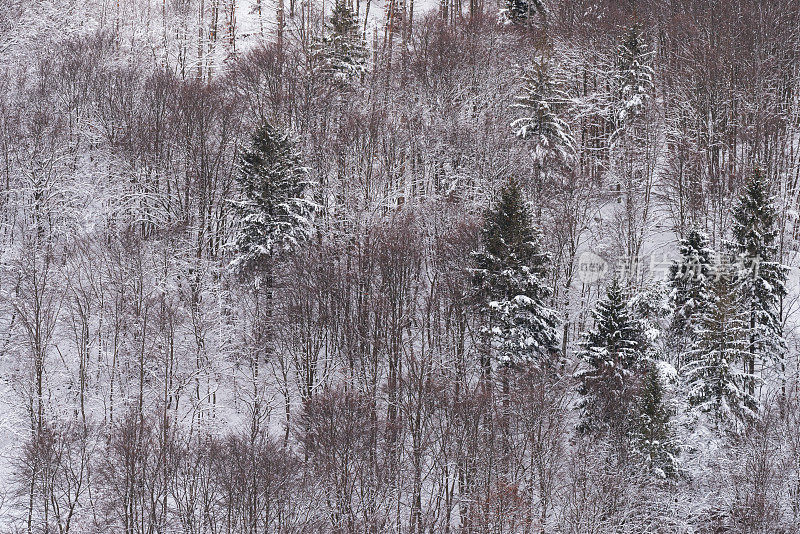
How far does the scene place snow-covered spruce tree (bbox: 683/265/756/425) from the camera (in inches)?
1357

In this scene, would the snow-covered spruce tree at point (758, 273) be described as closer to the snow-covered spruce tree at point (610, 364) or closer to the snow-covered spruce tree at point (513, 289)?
the snow-covered spruce tree at point (610, 364)

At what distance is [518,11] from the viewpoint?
6075cm

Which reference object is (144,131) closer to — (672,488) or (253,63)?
(253,63)

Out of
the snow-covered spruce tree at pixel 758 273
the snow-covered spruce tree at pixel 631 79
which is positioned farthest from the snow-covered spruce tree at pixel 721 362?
the snow-covered spruce tree at pixel 631 79

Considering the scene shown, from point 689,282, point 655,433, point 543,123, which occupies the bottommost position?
point 655,433

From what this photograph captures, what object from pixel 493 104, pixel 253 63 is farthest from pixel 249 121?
pixel 493 104

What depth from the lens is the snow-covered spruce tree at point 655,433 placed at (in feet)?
109

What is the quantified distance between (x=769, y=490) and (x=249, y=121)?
34117 millimetres

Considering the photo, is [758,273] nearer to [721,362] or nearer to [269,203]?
[721,362]

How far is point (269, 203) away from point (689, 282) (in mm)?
19947

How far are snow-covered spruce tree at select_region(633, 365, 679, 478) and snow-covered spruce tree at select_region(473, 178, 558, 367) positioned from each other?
508cm

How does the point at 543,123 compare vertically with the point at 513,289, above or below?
above

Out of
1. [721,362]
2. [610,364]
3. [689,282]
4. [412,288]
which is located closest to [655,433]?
[610,364]

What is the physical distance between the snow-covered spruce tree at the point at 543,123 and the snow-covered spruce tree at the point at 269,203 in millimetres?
12889
